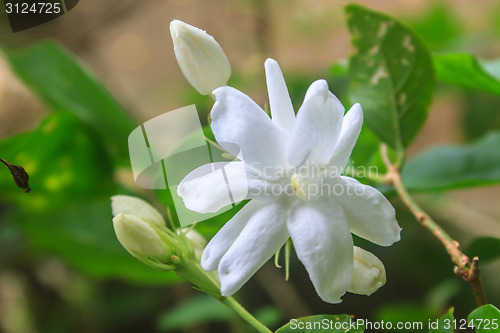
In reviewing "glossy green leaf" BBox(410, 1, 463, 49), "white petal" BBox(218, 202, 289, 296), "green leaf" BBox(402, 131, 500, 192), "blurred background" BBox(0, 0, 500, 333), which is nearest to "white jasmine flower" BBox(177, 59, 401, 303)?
"white petal" BBox(218, 202, 289, 296)

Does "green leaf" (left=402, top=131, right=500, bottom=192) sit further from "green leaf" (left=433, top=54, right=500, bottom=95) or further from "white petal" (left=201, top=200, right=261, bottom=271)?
"white petal" (left=201, top=200, right=261, bottom=271)

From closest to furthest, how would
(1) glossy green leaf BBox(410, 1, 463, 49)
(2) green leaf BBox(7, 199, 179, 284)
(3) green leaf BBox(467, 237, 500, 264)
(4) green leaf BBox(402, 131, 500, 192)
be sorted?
(3) green leaf BBox(467, 237, 500, 264) → (4) green leaf BBox(402, 131, 500, 192) → (2) green leaf BBox(7, 199, 179, 284) → (1) glossy green leaf BBox(410, 1, 463, 49)

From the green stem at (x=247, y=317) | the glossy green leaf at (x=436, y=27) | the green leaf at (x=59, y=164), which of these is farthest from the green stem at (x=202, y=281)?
the glossy green leaf at (x=436, y=27)

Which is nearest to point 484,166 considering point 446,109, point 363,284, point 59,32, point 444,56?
point 444,56

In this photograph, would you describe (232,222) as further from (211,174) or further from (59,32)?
(59,32)

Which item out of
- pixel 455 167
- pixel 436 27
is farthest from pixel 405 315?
pixel 436 27

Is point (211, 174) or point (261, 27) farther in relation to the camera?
point (261, 27)

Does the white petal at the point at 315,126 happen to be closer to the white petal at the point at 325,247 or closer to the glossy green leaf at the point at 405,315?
the white petal at the point at 325,247
